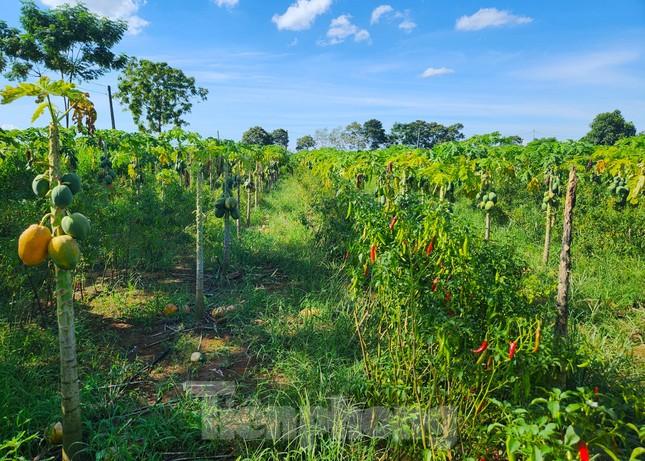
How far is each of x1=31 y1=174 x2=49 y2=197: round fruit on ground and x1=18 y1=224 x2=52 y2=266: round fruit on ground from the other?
0.33 meters

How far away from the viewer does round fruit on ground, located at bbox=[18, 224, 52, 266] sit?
2.32 metres

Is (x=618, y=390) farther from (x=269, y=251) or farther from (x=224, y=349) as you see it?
(x=269, y=251)

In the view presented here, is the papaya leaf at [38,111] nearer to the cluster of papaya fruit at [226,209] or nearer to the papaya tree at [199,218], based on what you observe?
the papaya tree at [199,218]

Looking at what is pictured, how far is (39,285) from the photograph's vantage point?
4.91m

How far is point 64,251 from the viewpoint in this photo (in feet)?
7.54

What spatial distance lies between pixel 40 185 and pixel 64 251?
0.56 m

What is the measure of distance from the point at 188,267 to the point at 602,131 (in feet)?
197

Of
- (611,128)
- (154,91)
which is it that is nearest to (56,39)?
(154,91)

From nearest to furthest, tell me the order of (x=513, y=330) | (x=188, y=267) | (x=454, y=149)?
(x=513, y=330)
(x=454, y=149)
(x=188, y=267)

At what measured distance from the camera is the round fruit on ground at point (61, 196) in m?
2.39

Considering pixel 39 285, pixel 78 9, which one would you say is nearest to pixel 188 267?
pixel 39 285

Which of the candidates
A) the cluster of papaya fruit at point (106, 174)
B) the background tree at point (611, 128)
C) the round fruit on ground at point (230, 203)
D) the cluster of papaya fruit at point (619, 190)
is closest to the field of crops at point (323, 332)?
the round fruit on ground at point (230, 203)

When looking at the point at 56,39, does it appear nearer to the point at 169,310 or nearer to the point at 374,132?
the point at 169,310

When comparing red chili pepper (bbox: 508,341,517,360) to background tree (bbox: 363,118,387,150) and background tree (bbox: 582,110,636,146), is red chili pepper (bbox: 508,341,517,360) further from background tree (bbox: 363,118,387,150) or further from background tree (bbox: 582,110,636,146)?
background tree (bbox: 363,118,387,150)
